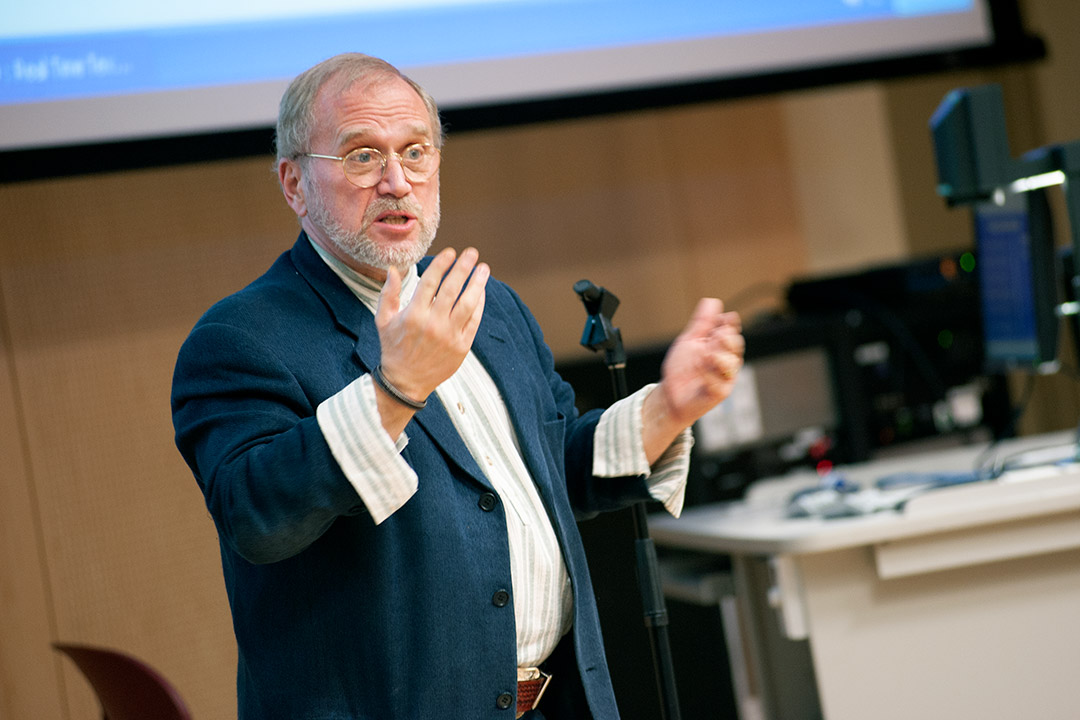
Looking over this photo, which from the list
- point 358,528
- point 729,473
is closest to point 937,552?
point 729,473

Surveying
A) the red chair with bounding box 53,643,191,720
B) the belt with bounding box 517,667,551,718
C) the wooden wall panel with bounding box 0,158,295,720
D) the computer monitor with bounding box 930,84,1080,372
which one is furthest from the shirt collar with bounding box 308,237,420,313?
the wooden wall panel with bounding box 0,158,295,720

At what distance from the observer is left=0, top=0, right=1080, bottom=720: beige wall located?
266cm

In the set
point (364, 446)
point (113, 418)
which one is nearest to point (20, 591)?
point (113, 418)

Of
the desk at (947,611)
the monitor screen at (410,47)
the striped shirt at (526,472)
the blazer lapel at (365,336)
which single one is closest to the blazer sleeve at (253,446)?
the blazer lapel at (365,336)

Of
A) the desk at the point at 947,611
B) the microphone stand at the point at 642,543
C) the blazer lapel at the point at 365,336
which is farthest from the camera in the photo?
the desk at the point at 947,611

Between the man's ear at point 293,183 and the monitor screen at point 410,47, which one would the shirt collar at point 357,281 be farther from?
the monitor screen at point 410,47

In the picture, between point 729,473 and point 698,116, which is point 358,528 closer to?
point 729,473

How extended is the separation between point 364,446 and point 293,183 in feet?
1.57

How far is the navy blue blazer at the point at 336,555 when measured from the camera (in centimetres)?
114

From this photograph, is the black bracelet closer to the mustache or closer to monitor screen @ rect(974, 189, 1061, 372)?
the mustache

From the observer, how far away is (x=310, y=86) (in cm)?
132

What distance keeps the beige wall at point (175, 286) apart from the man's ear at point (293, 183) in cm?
121

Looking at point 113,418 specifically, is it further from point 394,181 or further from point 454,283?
point 454,283

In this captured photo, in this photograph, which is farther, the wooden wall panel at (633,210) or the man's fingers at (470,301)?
the wooden wall panel at (633,210)
